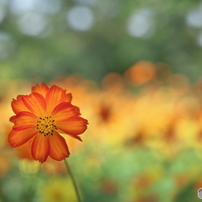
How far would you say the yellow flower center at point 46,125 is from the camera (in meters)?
0.53

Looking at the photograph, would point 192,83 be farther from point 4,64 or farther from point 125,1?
point 4,64

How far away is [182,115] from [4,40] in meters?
0.54

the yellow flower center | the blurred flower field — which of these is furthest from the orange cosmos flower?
the blurred flower field

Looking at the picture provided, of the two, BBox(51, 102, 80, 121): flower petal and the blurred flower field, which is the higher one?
the blurred flower field

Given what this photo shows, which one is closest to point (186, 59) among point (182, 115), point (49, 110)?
point (182, 115)

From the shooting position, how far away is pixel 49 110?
1.77 ft

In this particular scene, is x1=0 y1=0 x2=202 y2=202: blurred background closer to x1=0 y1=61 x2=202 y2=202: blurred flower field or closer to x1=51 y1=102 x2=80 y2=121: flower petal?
x1=0 y1=61 x2=202 y2=202: blurred flower field

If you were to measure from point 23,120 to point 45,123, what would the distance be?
29 millimetres

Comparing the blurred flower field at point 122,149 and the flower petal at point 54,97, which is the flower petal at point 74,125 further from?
the blurred flower field at point 122,149

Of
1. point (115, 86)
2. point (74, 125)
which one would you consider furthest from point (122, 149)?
point (74, 125)

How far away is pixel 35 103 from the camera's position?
53 centimetres

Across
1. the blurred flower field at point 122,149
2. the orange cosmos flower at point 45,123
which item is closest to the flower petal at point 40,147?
the orange cosmos flower at point 45,123

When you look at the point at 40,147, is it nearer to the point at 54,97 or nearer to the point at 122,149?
the point at 54,97

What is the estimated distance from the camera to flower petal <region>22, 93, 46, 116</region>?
53 centimetres
